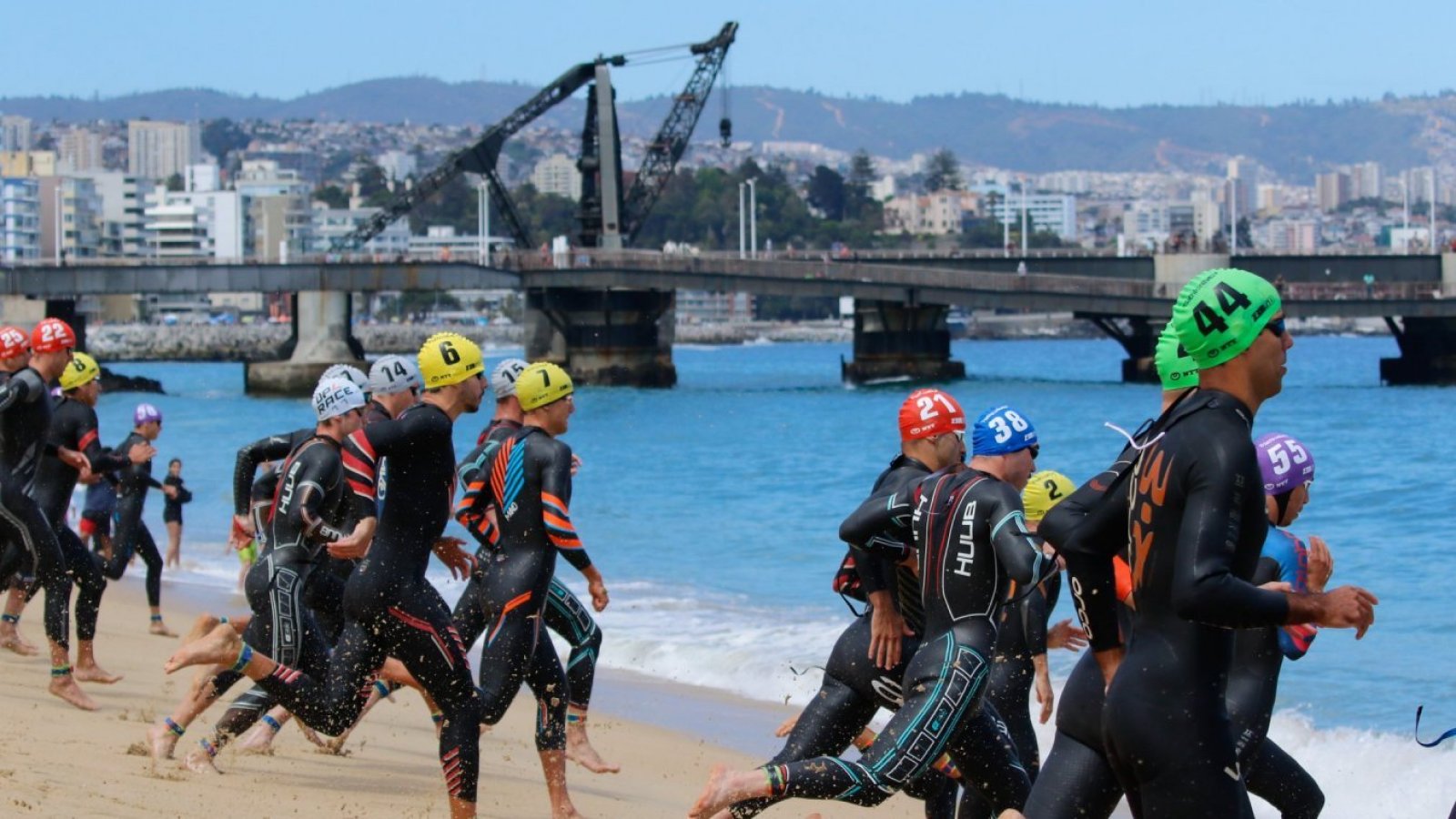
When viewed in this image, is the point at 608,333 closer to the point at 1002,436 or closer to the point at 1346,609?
the point at 1002,436

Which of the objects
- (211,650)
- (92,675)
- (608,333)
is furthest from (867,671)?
(608,333)

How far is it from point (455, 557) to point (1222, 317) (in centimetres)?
476

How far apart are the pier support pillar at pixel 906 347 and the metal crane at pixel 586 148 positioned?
56.5 ft

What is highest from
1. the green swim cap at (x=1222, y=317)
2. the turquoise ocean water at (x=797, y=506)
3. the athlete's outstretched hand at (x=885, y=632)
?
Answer: the green swim cap at (x=1222, y=317)

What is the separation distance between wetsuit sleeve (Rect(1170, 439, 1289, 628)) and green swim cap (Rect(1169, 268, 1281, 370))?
254 millimetres

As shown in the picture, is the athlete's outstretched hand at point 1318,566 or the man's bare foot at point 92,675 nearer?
the athlete's outstretched hand at point 1318,566

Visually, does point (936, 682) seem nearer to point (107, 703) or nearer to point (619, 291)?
point (107, 703)

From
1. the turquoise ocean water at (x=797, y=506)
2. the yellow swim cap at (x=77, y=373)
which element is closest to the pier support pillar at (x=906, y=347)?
the turquoise ocean water at (x=797, y=506)

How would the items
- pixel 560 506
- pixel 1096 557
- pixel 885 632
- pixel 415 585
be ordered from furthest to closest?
pixel 560 506
pixel 415 585
pixel 885 632
pixel 1096 557

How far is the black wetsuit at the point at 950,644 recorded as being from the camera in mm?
Answer: 6262

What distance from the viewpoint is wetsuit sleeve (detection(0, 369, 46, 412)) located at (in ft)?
33.7

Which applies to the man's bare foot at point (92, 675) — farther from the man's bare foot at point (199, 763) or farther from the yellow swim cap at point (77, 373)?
the man's bare foot at point (199, 763)

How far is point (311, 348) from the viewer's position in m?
75.1

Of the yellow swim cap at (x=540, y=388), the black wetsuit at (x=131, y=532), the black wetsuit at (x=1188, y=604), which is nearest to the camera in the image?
the black wetsuit at (x=1188, y=604)
